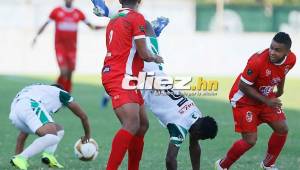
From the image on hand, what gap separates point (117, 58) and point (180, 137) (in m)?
1.13

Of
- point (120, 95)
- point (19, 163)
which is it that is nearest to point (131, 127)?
point (120, 95)

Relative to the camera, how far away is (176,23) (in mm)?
34188

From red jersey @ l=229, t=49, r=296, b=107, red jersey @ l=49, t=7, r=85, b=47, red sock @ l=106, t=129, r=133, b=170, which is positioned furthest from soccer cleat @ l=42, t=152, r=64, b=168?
red jersey @ l=49, t=7, r=85, b=47

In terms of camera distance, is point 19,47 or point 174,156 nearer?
point 174,156

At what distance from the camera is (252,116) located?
9367 mm

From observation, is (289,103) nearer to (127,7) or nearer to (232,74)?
(232,74)

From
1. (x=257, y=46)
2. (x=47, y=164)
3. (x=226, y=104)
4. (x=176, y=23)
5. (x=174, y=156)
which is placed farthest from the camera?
(x=176, y=23)

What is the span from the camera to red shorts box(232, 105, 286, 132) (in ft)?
30.6

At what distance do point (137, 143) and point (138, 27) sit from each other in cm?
124

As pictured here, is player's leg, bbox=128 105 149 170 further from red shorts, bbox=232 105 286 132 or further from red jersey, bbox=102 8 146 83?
red shorts, bbox=232 105 286 132

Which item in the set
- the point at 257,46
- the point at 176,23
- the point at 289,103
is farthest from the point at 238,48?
the point at 289,103

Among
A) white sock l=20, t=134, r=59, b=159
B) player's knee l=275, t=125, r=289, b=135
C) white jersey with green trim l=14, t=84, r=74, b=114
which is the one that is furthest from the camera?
white jersey with green trim l=14, t=84, r=74, b=114

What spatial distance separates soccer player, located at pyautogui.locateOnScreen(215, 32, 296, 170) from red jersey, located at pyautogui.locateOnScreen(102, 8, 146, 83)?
1666 millimetres

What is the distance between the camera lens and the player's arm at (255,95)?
9.10m
